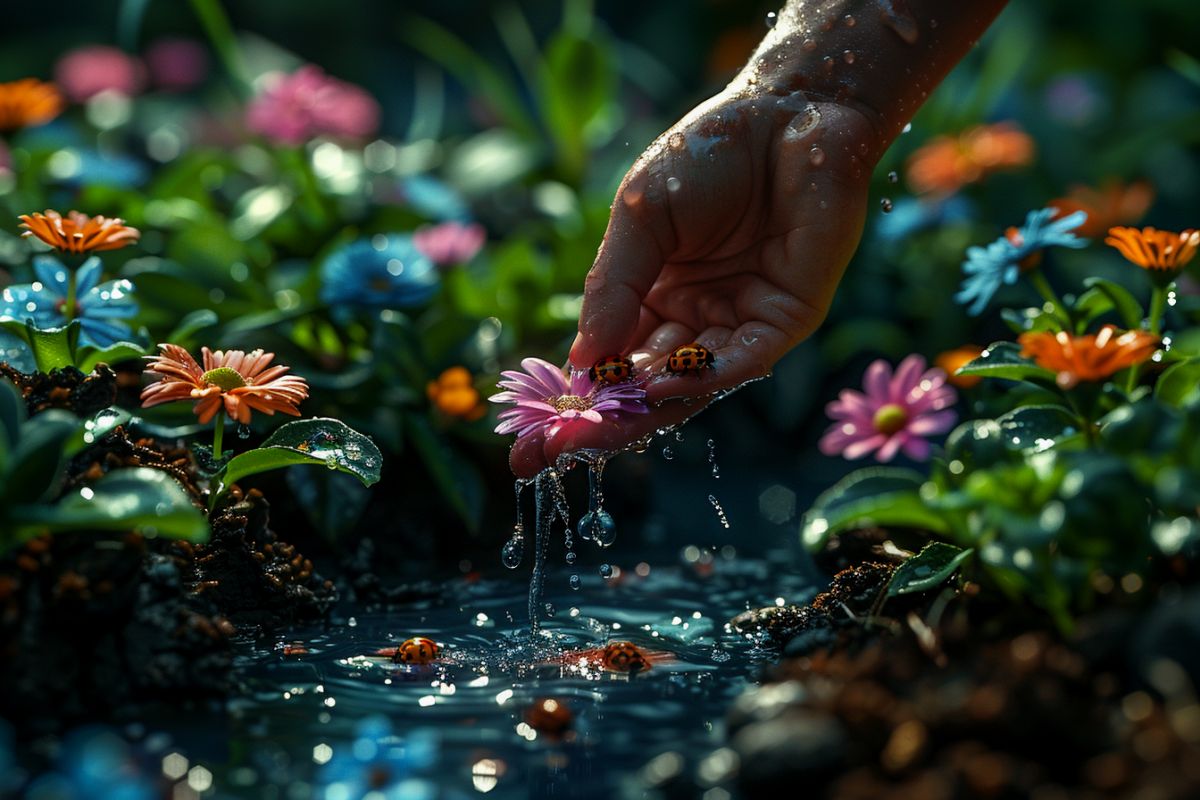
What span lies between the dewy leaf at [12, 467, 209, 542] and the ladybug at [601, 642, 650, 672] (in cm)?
62

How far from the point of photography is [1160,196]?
15.2 feet

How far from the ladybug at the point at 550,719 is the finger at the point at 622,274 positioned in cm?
61

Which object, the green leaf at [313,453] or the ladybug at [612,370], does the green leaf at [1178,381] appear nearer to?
the ladybug at [612,370]

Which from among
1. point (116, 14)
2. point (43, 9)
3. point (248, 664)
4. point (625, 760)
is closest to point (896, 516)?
point (625, 760)

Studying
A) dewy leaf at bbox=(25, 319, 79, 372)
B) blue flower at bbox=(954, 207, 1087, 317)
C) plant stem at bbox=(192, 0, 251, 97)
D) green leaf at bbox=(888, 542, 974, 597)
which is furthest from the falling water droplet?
plant stem at bbox=(192, 0, 251, 97)

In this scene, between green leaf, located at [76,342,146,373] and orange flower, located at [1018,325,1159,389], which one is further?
green leaf, located at [76,342,146,373]

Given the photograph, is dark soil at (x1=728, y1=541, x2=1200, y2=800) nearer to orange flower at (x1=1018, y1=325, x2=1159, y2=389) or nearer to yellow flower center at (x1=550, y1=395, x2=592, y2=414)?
orange flower at (x1=1018, y1=325, x2=1159, y2=389)

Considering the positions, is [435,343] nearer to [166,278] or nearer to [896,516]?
[166,278]

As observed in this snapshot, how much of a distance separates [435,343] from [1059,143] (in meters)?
2.73

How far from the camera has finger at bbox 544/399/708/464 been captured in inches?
76.9

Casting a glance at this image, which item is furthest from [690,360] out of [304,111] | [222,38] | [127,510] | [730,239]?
[222,38]

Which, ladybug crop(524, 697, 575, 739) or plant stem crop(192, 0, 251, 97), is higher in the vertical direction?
ladybug crop(524, 697, 575, 739)

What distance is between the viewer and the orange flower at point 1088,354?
1704 millimetres

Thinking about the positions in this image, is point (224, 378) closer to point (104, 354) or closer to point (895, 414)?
point (104, 354)
